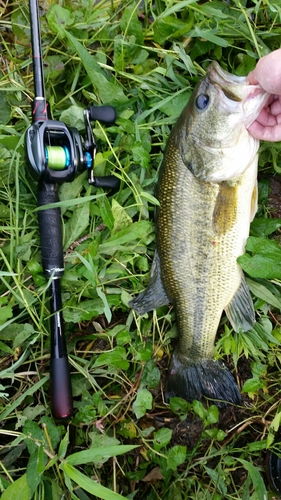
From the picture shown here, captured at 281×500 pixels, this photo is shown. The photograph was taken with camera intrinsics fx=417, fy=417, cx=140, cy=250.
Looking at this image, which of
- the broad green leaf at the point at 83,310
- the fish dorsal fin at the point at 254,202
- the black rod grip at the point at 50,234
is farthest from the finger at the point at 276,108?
the broad green leaf at the point at 83,310

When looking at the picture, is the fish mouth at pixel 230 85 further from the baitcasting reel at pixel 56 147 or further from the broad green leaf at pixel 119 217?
the broad green leaf at pixel 119 217

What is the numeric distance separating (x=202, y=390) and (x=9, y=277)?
1.20 meters

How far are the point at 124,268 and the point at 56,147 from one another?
0.72 meters

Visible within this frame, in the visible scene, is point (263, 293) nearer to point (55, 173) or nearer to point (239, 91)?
point (239, 91)

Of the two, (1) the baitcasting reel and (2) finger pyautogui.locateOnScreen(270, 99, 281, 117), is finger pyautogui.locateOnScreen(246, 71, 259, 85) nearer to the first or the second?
(2) finger pyautogui.locateOnScreen(270, 99, 281, 117)

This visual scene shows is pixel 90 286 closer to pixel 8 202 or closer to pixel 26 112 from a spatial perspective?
pixel 8 202

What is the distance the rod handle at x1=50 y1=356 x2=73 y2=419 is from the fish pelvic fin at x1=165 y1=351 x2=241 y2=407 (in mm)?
575

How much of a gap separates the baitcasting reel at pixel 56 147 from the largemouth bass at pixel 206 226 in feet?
1.33

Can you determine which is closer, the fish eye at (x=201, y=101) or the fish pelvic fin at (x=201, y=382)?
the fish eye at (x=201, y=101)

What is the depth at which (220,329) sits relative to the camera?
2.38 metres

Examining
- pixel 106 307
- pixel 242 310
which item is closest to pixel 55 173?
pixel 106 307

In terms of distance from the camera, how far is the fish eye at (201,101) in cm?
194

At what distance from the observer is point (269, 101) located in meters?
2.12

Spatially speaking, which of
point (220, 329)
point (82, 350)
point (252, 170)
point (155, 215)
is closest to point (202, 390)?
point (220, 329)
